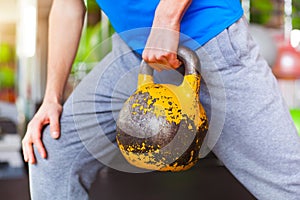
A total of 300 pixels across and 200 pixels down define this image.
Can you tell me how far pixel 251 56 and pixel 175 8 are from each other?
20 cm

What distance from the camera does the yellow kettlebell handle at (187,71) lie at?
559 millimetres

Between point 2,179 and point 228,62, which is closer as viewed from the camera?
point 228,62

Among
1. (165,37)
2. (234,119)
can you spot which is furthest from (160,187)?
Answer: (165,37)

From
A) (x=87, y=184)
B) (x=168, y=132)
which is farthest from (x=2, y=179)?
(x=168, y=132)

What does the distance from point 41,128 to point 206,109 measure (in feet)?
0.99

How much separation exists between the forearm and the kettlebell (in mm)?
427

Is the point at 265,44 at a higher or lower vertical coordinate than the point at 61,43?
lower

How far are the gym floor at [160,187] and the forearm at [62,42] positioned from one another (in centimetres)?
103

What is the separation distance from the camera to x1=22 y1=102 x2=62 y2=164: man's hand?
0.87 meters

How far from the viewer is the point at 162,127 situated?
51 centimetres

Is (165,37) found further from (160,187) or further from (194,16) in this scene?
(160,187)

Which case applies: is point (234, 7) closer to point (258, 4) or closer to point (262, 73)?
point (262, 73)

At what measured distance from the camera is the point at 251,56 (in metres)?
0.79

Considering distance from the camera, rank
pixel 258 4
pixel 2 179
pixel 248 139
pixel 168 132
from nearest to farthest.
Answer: pixel 168 132 < pixel 248 139 < pixel 2 179 < pixel 258 4
